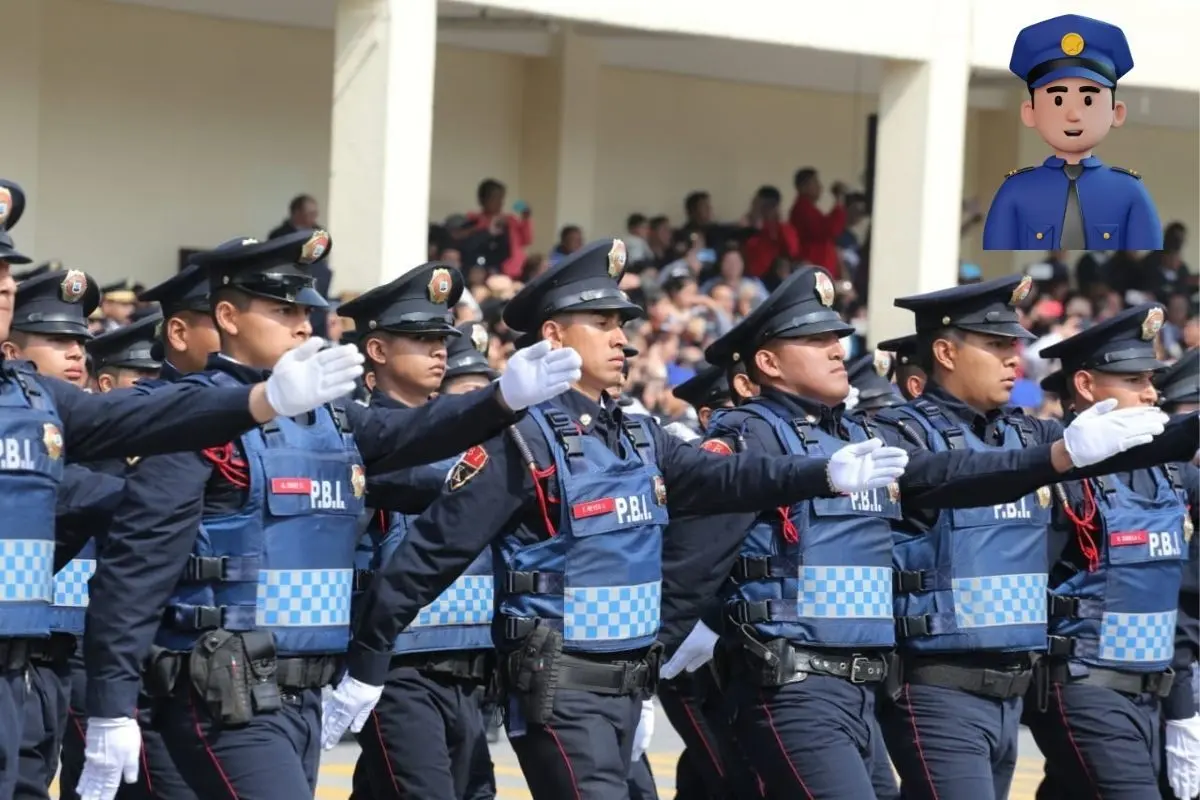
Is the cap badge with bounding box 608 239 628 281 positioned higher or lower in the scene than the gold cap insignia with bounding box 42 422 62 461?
higher

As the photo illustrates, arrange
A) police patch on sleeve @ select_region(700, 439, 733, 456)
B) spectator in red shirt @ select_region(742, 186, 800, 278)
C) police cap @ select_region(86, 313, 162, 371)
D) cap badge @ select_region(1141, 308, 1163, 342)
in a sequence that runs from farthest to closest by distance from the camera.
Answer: spectator in red shirt @ select_region(742, 186, 800, 278) → police cap @ select_region(86, 313, 162, 371) → cap badge @ select_region(1141, 308, 1163, 342) → police patch on sleeve @ select_region(700, 439, 733, 456)

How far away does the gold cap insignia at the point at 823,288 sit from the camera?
7922mm

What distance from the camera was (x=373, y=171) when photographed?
53.1 feet

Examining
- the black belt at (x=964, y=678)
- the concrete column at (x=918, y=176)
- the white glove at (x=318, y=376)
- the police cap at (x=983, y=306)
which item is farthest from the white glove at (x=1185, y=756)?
the concrete column at (x=918, y=176)

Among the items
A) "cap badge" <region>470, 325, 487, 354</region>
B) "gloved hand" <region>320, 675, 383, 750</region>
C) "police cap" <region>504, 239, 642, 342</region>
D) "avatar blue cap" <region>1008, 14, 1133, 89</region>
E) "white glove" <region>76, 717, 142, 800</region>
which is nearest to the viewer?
"avatar blue cap" <region>1008, 14, 1133, 89</region>

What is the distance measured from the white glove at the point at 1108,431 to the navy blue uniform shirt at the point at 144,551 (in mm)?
1661

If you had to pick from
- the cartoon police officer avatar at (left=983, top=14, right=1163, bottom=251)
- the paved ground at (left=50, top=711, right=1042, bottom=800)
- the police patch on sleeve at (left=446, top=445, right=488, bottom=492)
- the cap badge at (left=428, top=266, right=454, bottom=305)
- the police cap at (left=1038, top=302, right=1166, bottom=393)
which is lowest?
the paved ground at (left=50, top=711, right=1042, bottom=800)

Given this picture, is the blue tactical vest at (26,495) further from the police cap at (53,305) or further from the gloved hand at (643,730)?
the police cap at (53,305)

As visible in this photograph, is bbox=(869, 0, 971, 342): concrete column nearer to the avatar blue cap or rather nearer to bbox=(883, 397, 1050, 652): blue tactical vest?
bbox=(883, 397, 1050, 652): blue tactical vest

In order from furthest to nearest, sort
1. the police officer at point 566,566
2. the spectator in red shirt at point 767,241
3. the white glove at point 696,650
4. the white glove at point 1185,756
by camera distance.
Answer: the spectator in red shirt at point 767,241
the white glove at point 1185,756
the white glove at point 696,650
the police officer at point 566,566

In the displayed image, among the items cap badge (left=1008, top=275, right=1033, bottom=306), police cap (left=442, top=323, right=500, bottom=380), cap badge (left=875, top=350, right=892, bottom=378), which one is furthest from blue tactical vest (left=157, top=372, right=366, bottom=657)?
cap badge (left=875, top=350, right=892, bottom=378)

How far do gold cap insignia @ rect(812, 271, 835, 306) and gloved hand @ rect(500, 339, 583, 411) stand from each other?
1.82 metres

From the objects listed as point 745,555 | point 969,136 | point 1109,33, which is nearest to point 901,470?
point 745,555

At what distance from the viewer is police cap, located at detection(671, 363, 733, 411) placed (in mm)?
9984
